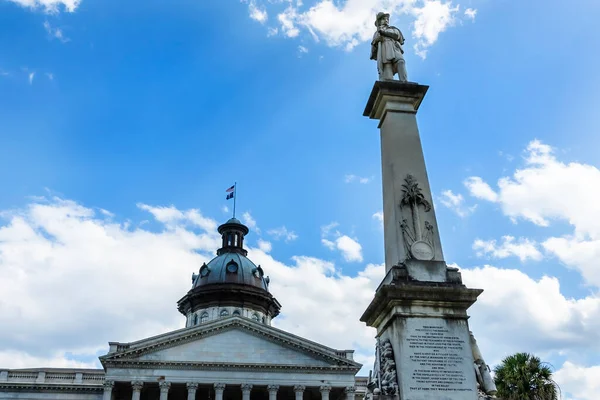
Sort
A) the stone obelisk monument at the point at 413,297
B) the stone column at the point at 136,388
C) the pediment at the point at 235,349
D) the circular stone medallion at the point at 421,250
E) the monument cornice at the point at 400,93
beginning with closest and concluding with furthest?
1. the stone obelisk monument at the point at 413,297
2. the circular stone medallion at the point at 421,250
3. the monument cornice at the point at 400,93
4. the stone column at the point at 136,388
5. the pediment at the point at 235,349

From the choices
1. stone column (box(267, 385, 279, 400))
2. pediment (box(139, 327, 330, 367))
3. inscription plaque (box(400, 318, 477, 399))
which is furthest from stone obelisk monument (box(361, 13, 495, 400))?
pediment (box(139, 327, 330, 367))

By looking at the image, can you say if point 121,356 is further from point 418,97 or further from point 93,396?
point 418,97

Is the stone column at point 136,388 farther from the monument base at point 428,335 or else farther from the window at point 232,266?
the monument base at point 428,335

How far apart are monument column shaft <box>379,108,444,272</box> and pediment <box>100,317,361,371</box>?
4149cm

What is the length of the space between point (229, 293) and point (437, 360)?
56.5 m

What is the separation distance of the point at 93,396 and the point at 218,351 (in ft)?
39.2

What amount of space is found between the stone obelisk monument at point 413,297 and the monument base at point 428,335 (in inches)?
0.5

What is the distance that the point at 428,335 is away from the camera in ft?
26.2

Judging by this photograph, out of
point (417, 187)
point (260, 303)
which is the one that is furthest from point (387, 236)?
point (260, 303)

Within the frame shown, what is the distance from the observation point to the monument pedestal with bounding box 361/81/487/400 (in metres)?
7.73

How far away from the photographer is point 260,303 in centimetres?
6475

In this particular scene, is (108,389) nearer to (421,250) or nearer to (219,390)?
(219,390)

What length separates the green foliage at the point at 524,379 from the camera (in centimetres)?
2655

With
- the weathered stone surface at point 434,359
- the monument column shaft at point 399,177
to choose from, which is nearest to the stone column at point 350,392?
the monument column shaft at point 399,177
